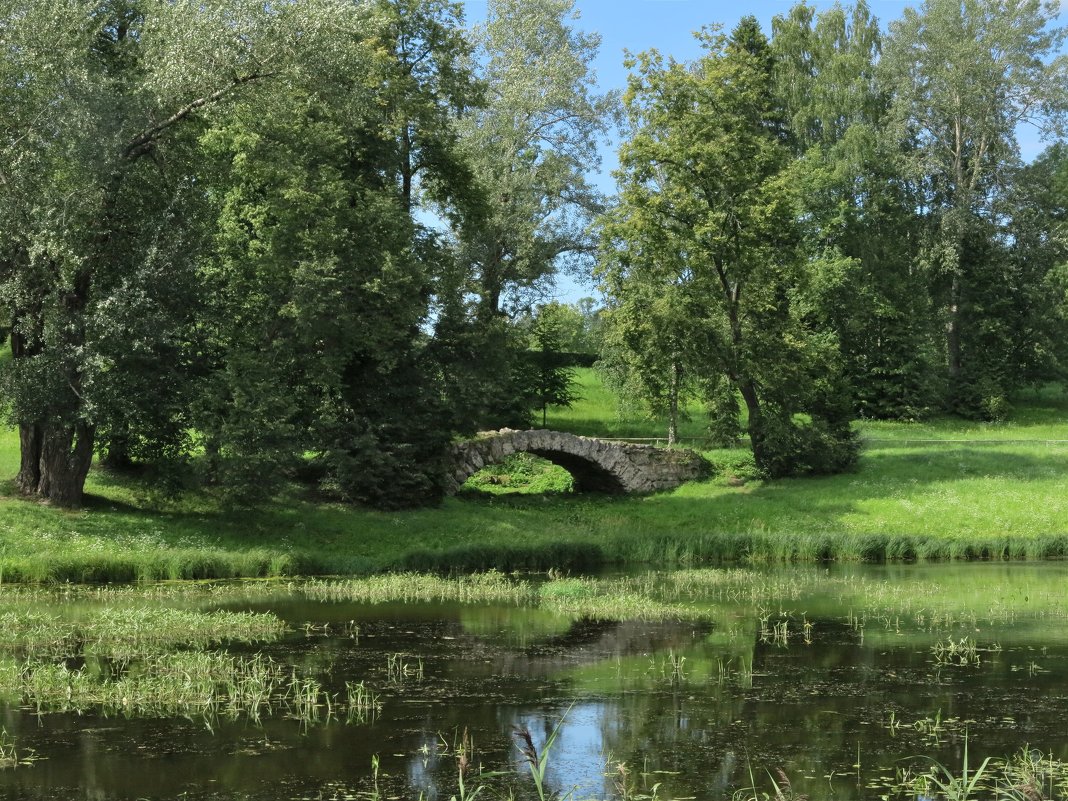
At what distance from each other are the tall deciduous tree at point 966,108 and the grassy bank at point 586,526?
16712 mm

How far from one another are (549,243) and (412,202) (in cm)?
1234

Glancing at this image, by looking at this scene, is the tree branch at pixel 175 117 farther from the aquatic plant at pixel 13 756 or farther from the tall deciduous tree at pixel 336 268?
the aquatic plant at pixel 13 756

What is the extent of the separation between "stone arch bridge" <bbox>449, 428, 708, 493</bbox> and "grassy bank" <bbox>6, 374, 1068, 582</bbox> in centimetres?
87

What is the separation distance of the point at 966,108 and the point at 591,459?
95.3 ft

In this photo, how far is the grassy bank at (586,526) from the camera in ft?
81.8

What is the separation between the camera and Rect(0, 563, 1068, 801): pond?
9570 millimetres

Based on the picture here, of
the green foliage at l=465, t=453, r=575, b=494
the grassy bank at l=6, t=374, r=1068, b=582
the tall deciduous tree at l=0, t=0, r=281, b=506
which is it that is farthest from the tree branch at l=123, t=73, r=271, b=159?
the green foliage at l=465, t=453, r=575, b=494

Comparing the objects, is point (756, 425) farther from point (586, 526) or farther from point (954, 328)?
point (954, 328)

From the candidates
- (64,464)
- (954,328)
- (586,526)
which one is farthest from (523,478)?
(954,328)

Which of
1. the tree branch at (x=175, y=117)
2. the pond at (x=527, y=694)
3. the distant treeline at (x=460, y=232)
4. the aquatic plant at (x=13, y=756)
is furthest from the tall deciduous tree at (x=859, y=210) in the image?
the aquatic plant at (x=13, y=756)

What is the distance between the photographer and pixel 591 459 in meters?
37.0

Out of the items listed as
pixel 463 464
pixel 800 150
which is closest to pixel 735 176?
pixel 463 464

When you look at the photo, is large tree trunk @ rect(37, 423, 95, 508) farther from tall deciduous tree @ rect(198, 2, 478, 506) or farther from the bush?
the bush

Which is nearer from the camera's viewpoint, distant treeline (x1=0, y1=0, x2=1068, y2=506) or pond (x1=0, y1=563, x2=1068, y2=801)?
pond (x1=0, y1=563, x2=1068, y2=801)
